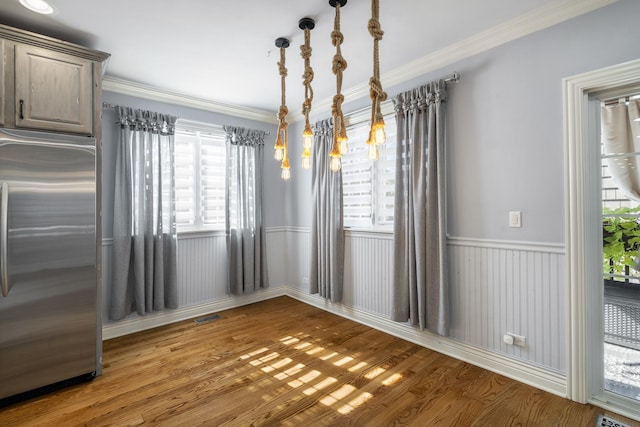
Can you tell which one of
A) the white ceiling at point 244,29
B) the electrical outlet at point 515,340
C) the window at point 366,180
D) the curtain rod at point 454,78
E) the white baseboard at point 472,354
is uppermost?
the white ceiling at point 244,29

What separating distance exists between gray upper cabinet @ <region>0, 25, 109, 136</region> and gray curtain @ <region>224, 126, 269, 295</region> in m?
1.61

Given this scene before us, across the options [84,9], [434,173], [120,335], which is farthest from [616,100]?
[120,335]

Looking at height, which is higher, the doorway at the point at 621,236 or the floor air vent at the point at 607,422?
the doorway at the point at 621,236

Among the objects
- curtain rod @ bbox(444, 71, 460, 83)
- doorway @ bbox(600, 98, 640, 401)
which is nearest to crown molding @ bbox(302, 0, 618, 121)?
curtain rod @ bbox(444, 71, 460, 83)

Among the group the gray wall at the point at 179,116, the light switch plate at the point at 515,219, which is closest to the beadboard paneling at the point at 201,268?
the gray wall at the point at 179,116

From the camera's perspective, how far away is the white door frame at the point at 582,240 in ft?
6.27

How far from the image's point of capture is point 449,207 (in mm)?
2561

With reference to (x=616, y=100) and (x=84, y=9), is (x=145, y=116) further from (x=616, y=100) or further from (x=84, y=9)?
(x=616, y=100)

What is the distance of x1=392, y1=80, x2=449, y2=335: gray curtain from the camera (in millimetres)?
2502

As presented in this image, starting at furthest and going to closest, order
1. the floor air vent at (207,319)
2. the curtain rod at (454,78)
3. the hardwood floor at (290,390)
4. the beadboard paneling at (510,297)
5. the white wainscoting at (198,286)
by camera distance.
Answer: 1. the floor air vent at (207,319)
2. the white wainscoting at (198,286)
3. the curtain rod at (454,78)
4. the beadboard paneling at (510,297)
5. the hardwood floor at (290,390)

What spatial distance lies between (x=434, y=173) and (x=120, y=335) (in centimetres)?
349

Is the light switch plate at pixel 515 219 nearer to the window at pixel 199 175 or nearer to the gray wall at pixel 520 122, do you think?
the gray wall at pixel 520 122

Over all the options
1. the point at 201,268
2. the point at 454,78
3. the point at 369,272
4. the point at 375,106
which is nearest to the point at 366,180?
the point at 369,272

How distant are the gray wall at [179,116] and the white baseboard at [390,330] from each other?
1.00 metres
